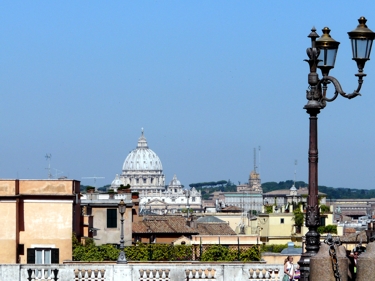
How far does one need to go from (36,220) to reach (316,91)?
2333 cm

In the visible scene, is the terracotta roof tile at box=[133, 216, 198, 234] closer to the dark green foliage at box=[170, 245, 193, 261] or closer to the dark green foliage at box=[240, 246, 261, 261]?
the dark green foliage at box=[170, 245, 193, 261]

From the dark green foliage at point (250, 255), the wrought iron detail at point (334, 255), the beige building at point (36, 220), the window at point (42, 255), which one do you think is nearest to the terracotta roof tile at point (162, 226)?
the dark green foliage at point (250, 255)

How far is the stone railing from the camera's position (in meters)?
23.4

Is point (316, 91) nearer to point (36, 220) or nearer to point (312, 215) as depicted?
point (312, 215)

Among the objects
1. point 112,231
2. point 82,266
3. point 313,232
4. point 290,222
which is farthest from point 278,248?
point 313,232

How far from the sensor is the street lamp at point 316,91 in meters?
18.1

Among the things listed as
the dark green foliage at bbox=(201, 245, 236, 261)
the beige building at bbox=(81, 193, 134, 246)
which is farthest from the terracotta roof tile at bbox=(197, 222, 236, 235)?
the dark green foliage at bbox=(201, 245, 236, 261)

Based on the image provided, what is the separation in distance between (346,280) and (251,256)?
27.9 meters

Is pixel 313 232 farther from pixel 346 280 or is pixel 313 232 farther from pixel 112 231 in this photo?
pixel 112 231

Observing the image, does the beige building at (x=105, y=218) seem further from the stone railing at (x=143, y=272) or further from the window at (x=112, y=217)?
the stone railing at (x=143, y=272)

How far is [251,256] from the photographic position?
4444 centimetres

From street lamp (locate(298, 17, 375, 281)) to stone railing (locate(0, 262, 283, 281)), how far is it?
5355mm

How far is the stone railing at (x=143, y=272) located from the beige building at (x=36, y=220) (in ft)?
49.3

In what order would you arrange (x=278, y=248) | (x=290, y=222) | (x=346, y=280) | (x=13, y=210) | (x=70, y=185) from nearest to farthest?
1. (x=346, y=280)
2. (x=13, y=210)
3. (x=70, y=185)
4. (x=278, y=248)
5. (x=290, y=222)
